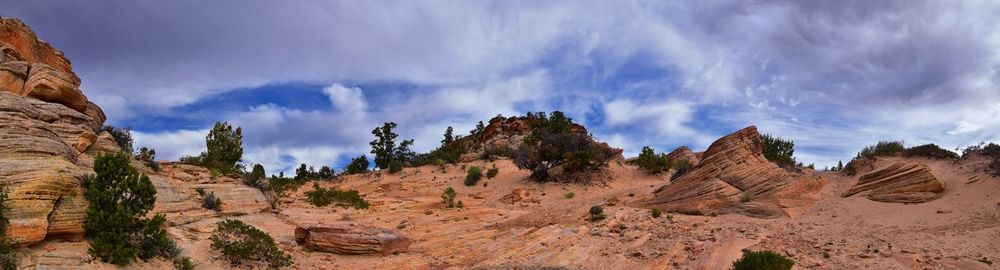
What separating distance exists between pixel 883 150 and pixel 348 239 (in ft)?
65.0

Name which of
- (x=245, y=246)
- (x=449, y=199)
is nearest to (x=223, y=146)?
(x=449, y=199)

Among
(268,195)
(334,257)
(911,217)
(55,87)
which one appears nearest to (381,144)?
(268,195)

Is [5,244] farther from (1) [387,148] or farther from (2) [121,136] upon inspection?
(1) [387,148]

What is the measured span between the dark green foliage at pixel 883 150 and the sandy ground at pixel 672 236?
1508 millimetres

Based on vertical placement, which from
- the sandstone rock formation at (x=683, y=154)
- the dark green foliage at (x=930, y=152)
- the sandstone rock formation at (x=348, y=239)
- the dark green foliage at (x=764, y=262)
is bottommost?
the dark green foliage at (x=764, y=262)

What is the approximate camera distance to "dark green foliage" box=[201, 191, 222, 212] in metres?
15.4

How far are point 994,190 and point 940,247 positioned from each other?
165 inches

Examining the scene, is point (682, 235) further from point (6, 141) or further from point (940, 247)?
point (6, 141)

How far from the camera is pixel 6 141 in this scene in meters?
11.5

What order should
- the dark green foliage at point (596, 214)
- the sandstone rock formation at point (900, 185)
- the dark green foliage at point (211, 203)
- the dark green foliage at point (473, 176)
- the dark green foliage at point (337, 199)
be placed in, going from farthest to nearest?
1. the dark green foliage at point (473, 176)
2. the dark green foliage at point (337, 199)
3. the dark green foliage at point (596, 214)
4. the sandstone rock formation at point (900, 185)
5. the dark green foliage at point (211, 203)

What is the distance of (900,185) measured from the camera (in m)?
16.2

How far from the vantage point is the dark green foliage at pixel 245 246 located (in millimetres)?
12391

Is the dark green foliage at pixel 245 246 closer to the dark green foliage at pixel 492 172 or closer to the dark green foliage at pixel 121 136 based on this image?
the dark green foliage at pixel 121 136

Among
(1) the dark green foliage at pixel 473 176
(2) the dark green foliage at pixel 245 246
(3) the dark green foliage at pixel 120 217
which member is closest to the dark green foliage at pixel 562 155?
(1) the dark green foliage at pixel 473 176
